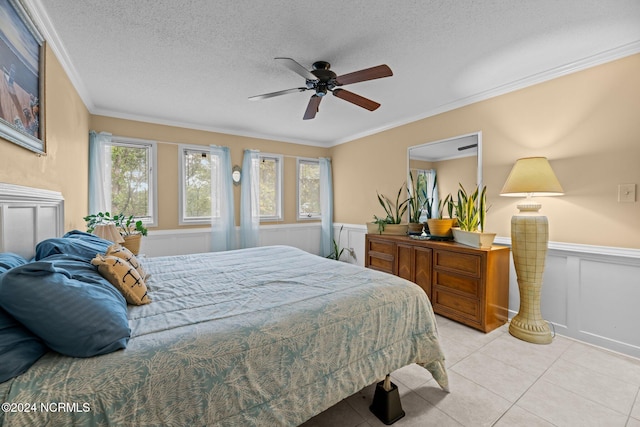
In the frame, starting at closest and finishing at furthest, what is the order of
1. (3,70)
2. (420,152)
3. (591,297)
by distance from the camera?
1. (3,70)
2. (591,297)
3. (420,152)

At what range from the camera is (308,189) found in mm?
5461

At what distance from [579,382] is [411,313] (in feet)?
4.56

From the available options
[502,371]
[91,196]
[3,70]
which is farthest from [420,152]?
[91,196]

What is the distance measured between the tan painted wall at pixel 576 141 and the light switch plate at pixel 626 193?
4 centimetres

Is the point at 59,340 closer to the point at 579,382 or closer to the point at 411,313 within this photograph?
the point at 411,313

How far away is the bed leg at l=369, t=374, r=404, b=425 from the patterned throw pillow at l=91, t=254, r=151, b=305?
4.72 feet

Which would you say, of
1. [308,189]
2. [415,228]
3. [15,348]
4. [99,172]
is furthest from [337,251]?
[15,348]

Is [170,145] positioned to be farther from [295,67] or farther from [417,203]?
[417,203]

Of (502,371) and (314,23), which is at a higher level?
(314,23)

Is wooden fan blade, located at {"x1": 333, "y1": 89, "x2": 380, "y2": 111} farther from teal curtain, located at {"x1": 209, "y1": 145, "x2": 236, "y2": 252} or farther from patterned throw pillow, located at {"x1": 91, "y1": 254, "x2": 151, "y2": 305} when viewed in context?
teal curtain, located at {"x1": 209, "y1": 145, "x2": 236, "y2": 252}

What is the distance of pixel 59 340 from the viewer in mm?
934

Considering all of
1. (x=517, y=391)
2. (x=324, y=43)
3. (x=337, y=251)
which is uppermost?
(x=324, y=43)

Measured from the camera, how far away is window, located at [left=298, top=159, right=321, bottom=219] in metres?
5.35

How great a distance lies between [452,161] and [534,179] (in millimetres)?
1137
